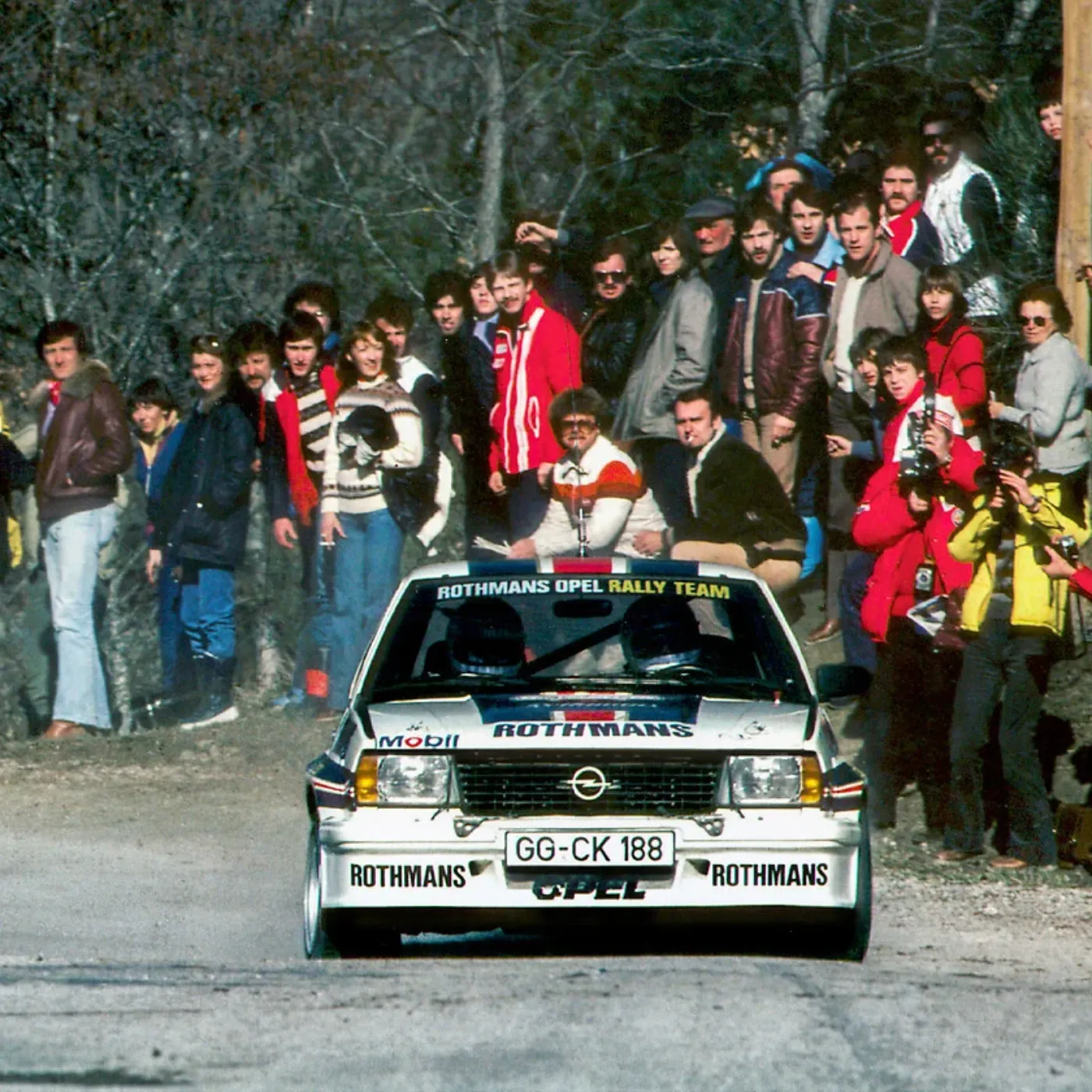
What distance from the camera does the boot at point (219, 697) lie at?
16.2 meters

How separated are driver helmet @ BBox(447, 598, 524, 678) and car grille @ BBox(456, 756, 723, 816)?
2.62ft

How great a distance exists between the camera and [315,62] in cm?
2150

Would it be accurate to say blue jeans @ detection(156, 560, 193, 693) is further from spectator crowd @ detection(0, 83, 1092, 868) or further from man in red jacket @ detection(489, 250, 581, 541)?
man in red jacket @ detection(489, 250, 581, 541)

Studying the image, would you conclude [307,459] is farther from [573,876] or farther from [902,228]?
[573,876]

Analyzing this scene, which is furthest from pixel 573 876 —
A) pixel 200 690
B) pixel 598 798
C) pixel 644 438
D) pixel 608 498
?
pixel 200 690

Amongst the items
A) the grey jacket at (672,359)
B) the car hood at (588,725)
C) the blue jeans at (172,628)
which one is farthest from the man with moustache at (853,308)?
the car hood at (588,725)

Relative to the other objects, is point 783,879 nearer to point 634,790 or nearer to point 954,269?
point 634,790

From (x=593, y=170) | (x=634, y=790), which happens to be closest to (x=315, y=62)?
(x=593, y=170)

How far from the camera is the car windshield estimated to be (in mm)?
8922

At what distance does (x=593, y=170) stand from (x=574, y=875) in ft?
48.3

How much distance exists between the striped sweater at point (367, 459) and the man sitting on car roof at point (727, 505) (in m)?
1.69

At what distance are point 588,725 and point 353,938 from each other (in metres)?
1.10

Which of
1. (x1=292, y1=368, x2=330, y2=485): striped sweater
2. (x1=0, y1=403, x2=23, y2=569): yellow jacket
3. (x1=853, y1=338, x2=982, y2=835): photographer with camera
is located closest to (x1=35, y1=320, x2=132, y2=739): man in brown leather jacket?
(x1=0, y1=403, x2=23, y2=569): yellow jacket

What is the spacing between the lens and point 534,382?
1532cm
